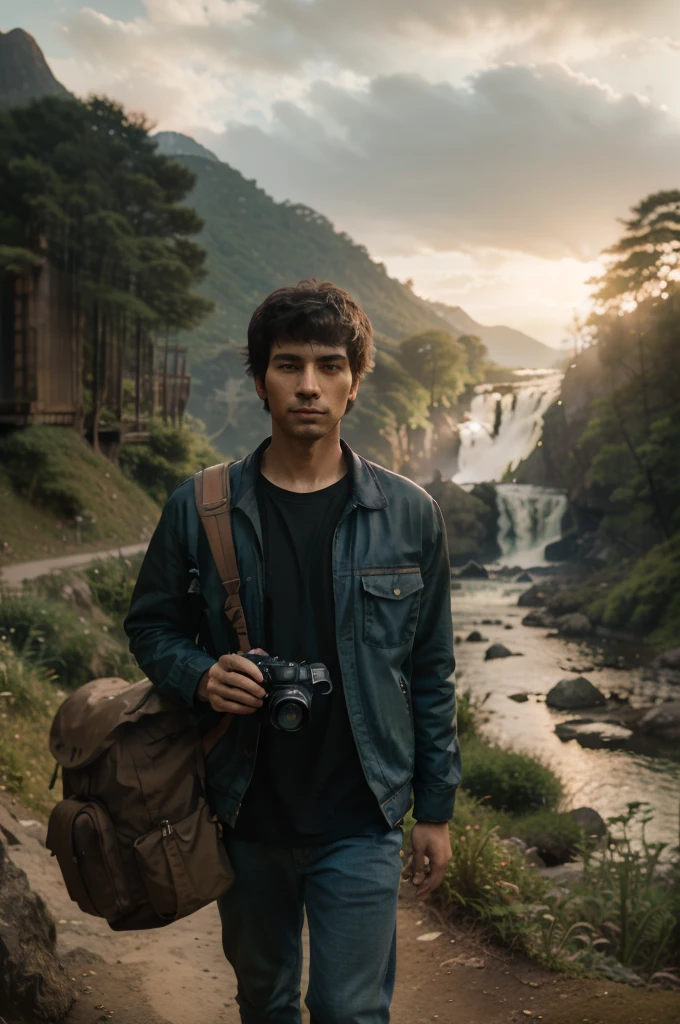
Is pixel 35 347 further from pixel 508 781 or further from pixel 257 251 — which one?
pixel 257 251

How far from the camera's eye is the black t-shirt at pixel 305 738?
203 centimetres

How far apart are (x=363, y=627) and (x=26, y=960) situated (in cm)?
152

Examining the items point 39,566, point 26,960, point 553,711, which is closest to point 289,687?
point 26,960

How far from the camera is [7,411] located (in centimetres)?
1666

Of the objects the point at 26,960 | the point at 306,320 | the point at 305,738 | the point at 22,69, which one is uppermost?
the point at 22,69

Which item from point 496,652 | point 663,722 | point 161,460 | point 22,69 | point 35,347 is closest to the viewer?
point 663,722

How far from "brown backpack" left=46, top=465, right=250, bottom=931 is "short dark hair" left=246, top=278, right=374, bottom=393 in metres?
0.35

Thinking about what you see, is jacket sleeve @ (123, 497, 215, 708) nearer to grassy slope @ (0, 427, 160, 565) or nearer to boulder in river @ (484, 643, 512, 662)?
grassy slope @ (0, 427, 160, 565)

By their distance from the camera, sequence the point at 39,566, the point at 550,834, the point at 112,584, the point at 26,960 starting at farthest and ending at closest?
the point at 39,566
the point at 112,584
the point at 550,834
the point at 26,960

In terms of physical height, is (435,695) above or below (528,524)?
above

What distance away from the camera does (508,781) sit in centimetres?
972

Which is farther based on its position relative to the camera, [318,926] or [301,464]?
[301,464]

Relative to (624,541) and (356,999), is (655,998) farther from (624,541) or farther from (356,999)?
(624,541)

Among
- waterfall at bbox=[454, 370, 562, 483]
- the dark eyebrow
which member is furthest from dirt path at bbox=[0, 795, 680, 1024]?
waterfall at bbox=[454, 370, 562, 483]
